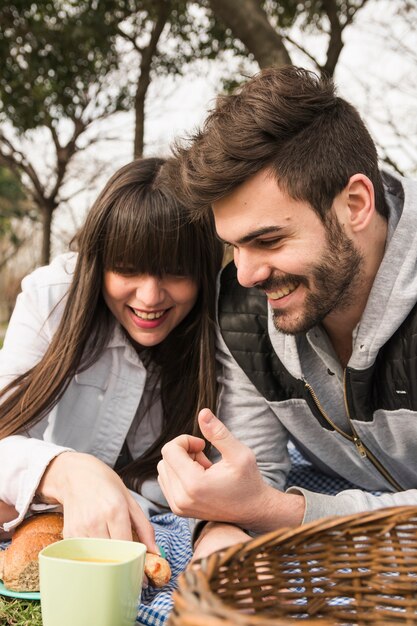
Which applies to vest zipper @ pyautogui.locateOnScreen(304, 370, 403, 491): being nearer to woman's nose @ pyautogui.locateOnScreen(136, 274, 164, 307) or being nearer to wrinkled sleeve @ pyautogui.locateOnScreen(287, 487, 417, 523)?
wrinkled sleeve @ pyautogui.locateOnScreen(287, 487, 417, 523)

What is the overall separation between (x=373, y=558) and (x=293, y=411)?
882mm

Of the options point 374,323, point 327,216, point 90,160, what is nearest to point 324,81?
point 327,216

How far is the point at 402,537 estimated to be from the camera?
1192 millimetres

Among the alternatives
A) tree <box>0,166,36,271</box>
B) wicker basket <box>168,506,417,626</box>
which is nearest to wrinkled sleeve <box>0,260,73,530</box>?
wicker basket <box>168,506,417,626</box>

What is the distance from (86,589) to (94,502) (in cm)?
37

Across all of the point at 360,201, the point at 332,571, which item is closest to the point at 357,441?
the point at 360,201

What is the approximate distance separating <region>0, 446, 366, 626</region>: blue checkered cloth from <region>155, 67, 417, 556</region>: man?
5.8 inches

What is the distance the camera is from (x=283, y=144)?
1.74 meters

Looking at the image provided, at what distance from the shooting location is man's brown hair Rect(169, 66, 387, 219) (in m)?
1.70

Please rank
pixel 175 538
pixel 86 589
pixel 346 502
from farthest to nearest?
pixel 175 538
pixel 346 502
pixel 86 589

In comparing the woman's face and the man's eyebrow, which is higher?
the man's eyebrow

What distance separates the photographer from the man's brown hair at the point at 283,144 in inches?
66.9

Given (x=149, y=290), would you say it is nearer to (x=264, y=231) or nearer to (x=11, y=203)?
(x=264, y=231)

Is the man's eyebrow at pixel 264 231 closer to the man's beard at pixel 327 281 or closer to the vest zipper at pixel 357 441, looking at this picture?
the man's beard at pixel 327 281
